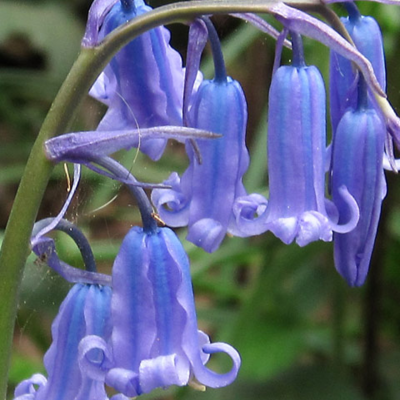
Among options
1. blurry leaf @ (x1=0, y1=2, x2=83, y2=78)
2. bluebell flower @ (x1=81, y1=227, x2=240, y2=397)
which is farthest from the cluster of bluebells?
blurry leaf @ (x1=0, y1=2, x2=83, y2=78)

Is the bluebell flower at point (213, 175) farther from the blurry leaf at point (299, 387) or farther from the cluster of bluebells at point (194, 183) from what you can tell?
the blurry leaf at point (299, 387)

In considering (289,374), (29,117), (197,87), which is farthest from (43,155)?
(29,117)

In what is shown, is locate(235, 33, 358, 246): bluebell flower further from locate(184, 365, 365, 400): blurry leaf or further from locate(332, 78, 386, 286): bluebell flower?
locate(184, 365, 365, 400): blurry leaf

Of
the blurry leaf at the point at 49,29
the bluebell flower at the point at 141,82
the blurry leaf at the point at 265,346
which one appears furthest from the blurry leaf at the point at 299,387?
the blurry leaf at the point at 49,29

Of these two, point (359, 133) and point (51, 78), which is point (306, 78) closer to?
point (359, 133)

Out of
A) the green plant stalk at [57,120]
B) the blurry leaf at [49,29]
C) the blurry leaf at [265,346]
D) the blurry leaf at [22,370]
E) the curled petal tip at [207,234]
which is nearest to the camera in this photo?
the green plant stalk at [57,120]

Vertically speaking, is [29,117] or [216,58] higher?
[216,58]

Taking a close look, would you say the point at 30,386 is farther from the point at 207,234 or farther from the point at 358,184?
the point at 358,184
